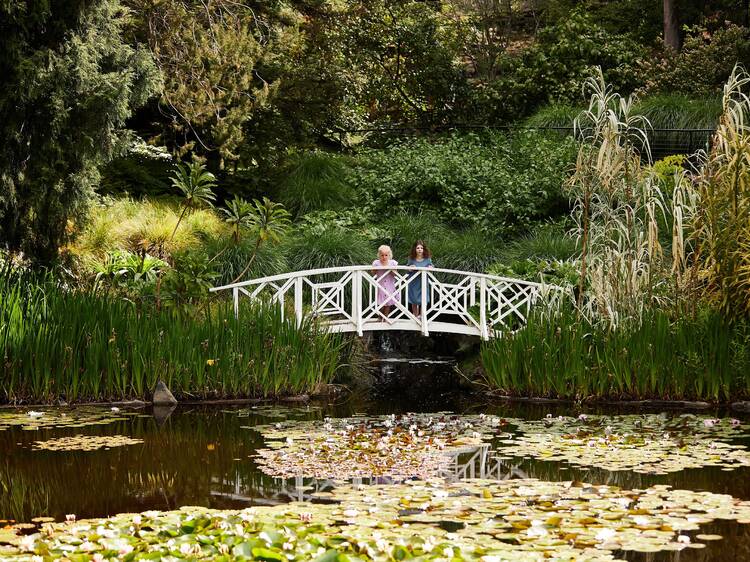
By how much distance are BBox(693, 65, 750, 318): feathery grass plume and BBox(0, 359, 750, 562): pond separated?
120 cm

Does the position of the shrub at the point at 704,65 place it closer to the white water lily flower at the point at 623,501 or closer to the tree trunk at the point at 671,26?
the tree trunk at the point at 671,26

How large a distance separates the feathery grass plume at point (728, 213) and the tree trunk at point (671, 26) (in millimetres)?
12663

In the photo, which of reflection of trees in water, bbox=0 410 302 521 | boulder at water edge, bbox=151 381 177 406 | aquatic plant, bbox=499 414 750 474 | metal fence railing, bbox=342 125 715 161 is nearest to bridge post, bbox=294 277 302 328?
boulder at water edge, bbox=151 381 177 406

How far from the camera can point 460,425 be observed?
348 inches

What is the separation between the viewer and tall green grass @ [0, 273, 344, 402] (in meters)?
9.59

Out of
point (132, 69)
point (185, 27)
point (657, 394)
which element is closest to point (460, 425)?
point (657, 394)

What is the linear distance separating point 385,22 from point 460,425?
47.6 feet

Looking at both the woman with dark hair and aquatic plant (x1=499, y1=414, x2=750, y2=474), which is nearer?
aquatic plant (x1=499, y1=414, x2=750, y2=474)

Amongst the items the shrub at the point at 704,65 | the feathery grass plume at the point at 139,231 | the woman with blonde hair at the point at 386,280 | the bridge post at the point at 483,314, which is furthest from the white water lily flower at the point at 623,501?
the shrub at the point at 704,65

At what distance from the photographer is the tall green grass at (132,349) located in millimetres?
9586

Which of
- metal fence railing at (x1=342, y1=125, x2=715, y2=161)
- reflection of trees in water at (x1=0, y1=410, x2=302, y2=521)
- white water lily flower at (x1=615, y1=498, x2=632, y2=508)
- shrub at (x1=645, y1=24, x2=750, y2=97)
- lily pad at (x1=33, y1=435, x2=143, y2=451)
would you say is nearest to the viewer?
white water lily flower at (x1=615, y1=498, x2=632, y2=508)

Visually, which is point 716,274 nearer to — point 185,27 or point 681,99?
point 185,27

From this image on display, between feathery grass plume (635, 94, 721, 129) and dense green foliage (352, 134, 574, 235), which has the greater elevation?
feathery grass plume (635, 94, 721, 129)

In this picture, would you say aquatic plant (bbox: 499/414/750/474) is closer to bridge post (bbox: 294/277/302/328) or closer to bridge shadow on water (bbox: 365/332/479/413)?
bridge shadow on water (bbox: 365/332/479/413)
